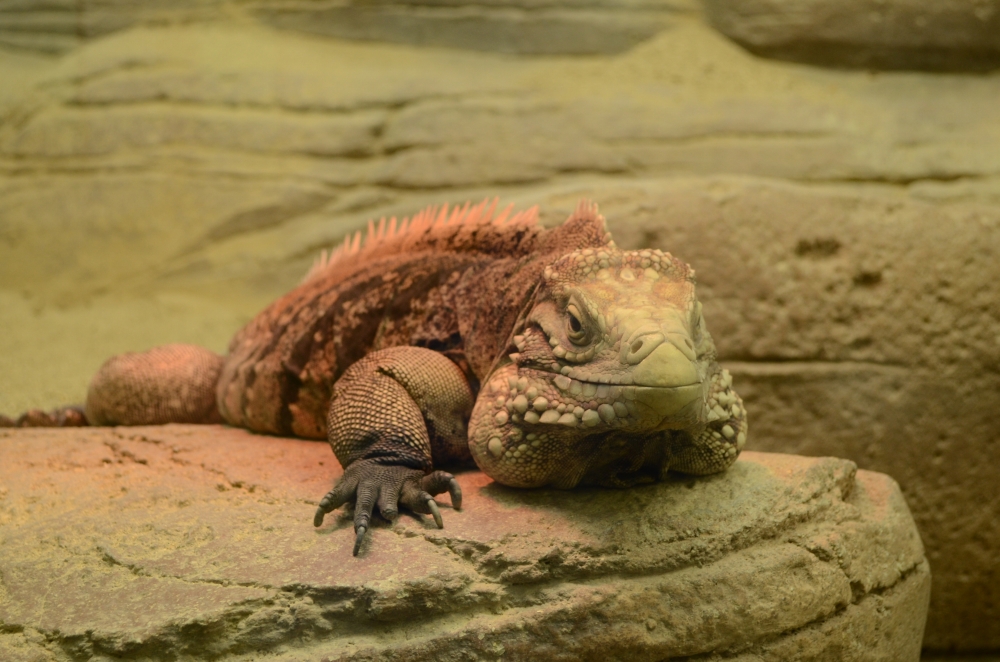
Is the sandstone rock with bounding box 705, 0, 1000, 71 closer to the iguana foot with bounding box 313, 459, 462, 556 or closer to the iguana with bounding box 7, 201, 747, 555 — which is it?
the iguana with bounding box 7, 201, 747, 555

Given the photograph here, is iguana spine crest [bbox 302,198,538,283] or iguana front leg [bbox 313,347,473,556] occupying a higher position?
iguana spine crest [bbox 302,198,538,283]

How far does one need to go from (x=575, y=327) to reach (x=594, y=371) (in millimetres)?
223

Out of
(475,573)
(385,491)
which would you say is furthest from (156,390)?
(475,573)

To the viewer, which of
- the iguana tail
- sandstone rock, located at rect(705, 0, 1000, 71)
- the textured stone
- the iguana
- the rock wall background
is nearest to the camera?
the iguana

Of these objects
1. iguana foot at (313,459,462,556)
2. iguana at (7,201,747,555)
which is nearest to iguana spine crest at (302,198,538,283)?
iguana at (7,201,747,555)

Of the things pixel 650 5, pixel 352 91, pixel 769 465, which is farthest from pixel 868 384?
pixel 352 91

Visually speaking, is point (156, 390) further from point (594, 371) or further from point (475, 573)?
point (594, 371)

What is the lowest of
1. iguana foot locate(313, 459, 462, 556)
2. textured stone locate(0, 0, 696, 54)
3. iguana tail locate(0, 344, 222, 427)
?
iguana tail locate(0, 344, 222, 427)

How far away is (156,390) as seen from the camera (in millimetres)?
5949

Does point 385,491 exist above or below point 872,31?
below

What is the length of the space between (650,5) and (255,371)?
6.65 m

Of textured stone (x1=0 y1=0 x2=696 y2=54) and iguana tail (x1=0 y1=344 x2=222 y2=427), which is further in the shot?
textured stone (x1=0 y1=0 x2=696 y2=54)

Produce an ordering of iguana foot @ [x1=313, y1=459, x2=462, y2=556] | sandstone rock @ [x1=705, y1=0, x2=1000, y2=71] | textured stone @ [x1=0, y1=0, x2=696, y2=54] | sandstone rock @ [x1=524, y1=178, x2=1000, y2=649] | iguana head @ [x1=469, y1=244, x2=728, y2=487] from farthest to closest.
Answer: textured stone @ [x1=0, y1=0, x2=696, y2=54]
sandstone rock @ [x1=705, y1=0, x2=1000, y2=71]
sandstone rock @ [x1=524, y1=178, x2=1000, y2=649]
iguana foot @ [x1=313, y1=459, x2=462, y2=556]
iguana head @ [x1=469, y1=244, x2=728, y2=487]

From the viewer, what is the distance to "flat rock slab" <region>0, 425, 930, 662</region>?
317 centimetres
